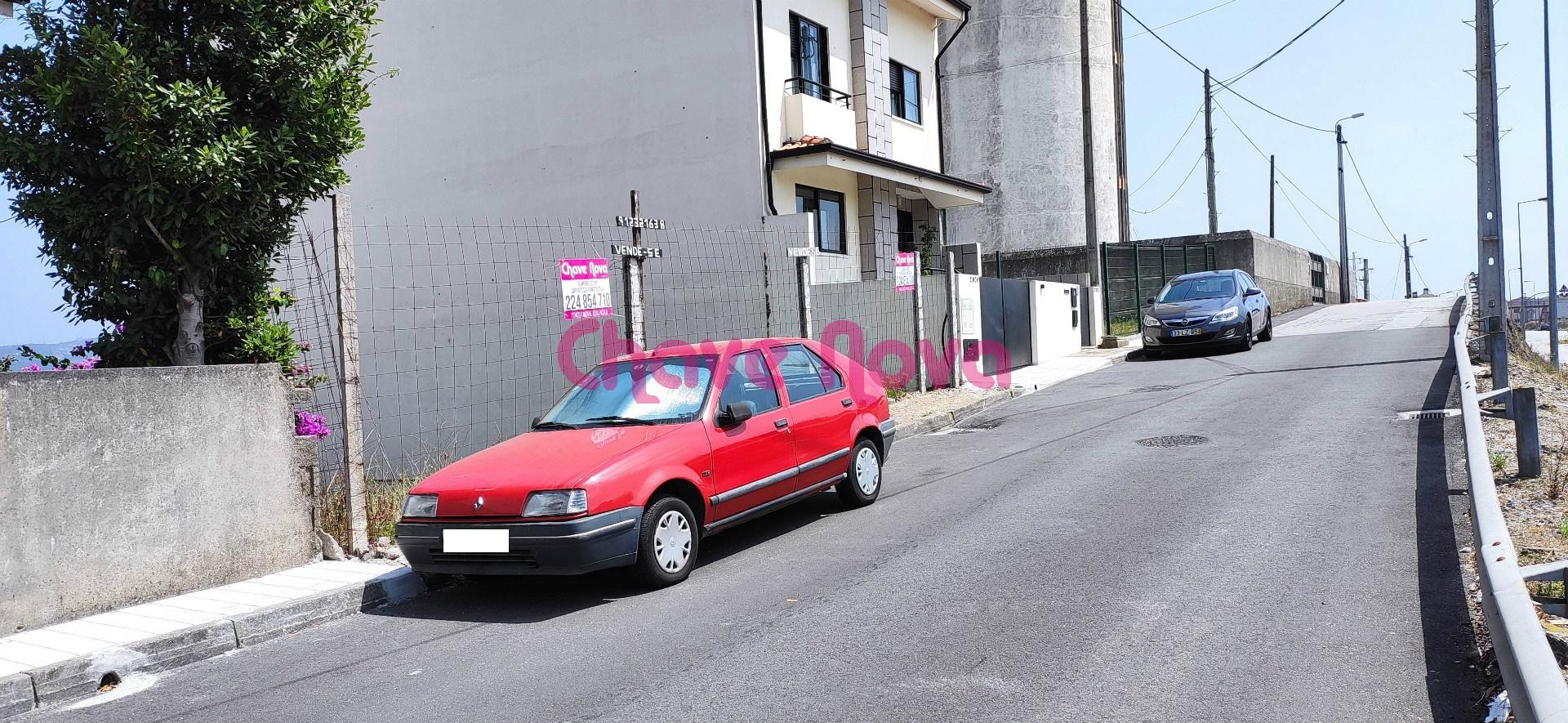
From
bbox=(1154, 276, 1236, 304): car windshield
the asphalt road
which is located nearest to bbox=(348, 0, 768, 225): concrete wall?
bbox=(1154, 276, 1236, 304): car windshield

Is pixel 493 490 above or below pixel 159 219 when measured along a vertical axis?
below

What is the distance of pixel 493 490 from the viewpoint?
6352 millimetres

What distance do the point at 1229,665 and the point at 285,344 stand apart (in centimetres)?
665

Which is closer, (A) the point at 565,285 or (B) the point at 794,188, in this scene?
(A) the point at 565,285

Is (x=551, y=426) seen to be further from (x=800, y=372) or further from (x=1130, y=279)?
(x=1130, y=279)

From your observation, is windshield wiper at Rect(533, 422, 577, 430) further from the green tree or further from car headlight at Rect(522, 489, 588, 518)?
the green tree

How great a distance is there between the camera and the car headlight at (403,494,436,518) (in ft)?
21.5

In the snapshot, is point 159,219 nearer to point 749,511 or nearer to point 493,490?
point 493,490

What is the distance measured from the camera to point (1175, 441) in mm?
10539

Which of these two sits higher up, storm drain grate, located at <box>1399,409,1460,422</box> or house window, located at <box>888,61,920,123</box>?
house window, located at <box>888,61,920,123</box>

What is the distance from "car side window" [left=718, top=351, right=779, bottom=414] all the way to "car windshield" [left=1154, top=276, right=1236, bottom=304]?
49.0 ft

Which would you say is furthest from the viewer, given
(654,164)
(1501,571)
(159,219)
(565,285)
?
(654,164)

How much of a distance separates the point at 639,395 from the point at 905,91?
1666 cm

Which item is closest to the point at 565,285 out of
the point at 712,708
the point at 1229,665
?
the point at 712,708
